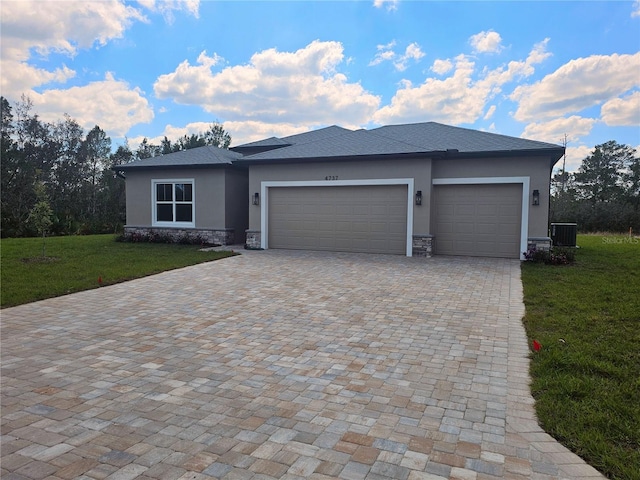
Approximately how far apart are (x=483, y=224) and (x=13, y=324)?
37.4 feet

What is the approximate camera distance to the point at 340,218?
13.3 metres

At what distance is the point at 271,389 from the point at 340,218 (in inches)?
392

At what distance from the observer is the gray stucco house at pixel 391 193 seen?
39.2 feet

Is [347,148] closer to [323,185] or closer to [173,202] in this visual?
[323,185]

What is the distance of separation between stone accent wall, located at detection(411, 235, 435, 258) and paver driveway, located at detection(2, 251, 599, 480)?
5.07m

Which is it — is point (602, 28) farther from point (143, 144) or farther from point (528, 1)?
point (143, 144)

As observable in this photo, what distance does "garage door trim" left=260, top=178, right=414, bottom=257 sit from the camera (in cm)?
1241

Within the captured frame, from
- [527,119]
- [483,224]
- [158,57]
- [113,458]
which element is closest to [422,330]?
[113,458]

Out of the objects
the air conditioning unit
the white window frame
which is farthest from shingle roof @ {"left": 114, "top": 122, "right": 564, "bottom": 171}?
the air conditioning unit

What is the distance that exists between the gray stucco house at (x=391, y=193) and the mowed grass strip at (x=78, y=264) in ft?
7.71

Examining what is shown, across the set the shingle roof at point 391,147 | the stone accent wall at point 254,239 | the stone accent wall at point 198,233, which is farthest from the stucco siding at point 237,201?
the stone accent wall at point 254,239

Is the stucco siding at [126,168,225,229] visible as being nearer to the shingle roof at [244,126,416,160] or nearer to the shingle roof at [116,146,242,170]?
the shingle roof at [116,146,242,170]

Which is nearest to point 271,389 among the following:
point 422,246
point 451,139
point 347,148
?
point 422,246

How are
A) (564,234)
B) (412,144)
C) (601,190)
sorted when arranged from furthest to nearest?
1. (601,190)
2. (564,234)
3. (412,144)
